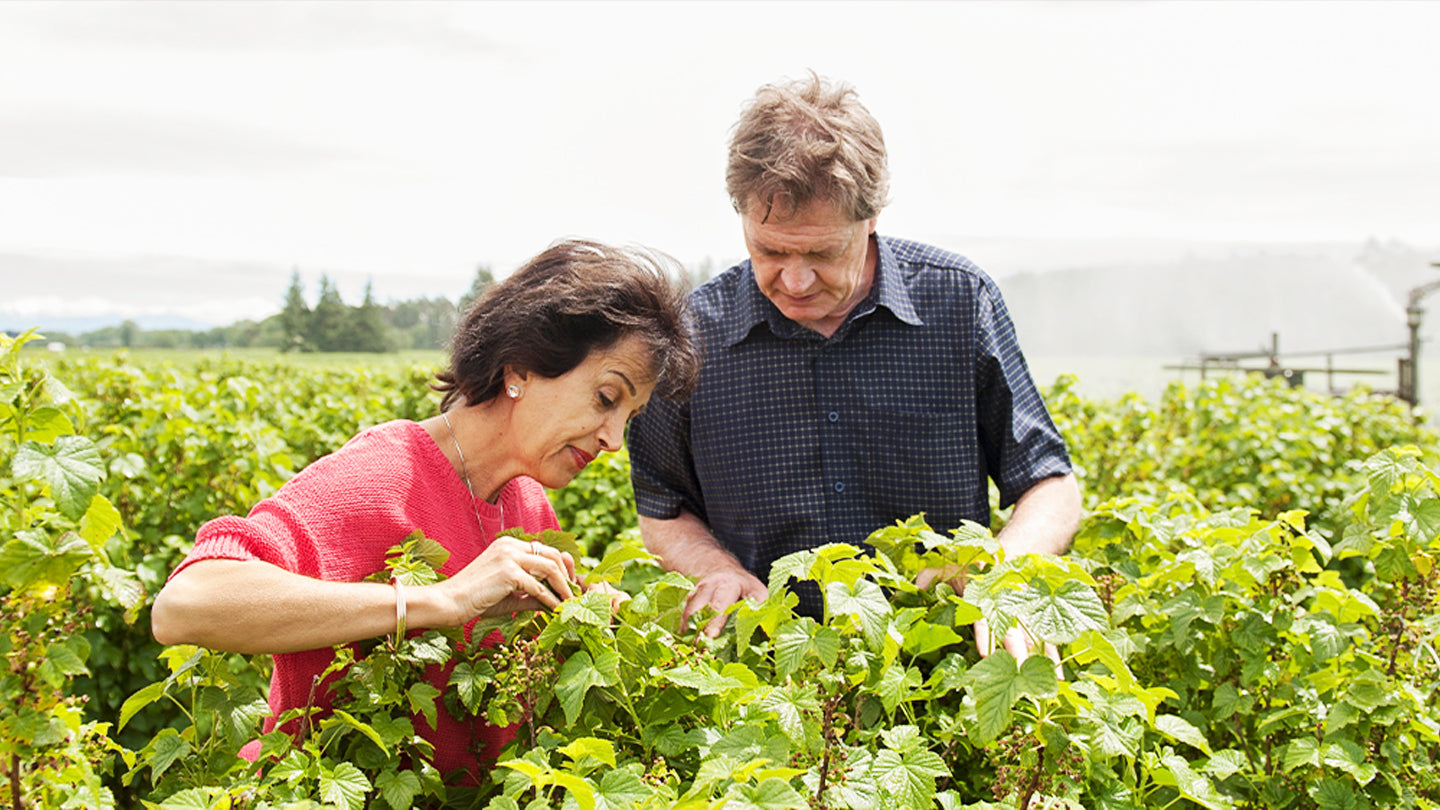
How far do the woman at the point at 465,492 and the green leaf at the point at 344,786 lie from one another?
8.5 inches

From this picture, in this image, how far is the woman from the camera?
5.43 ft

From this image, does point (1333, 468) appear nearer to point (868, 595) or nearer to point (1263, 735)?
point (1263, 735)

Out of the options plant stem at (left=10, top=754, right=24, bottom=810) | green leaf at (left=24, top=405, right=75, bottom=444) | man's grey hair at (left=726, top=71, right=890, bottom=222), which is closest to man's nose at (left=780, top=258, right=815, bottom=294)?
man's grey hair at (left=726, top=71, right=890, bottom=222)

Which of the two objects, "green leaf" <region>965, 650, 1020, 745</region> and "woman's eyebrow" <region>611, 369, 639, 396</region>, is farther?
"woman's eyebrow" <region>611, 369, 639, 396</region>

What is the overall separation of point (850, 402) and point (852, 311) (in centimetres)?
23

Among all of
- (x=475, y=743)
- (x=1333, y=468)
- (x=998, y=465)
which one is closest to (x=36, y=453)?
(x=475, y=743)

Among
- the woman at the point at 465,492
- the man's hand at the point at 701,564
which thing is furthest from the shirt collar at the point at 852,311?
the man's hand at the point at 701,564

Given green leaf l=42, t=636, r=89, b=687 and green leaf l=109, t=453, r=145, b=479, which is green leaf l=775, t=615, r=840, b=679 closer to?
green leaf l=42, t=636, r=89, b=687

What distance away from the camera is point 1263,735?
2.03 m

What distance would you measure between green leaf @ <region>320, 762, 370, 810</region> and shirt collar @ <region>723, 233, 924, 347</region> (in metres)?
1.52

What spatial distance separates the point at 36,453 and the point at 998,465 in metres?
2.08

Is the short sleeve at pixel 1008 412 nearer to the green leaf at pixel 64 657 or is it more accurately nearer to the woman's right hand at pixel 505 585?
the woman's right hand at pixel 505 585

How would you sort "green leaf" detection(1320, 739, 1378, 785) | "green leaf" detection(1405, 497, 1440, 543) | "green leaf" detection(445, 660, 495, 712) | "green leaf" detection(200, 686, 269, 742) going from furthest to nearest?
"green leaf" detection(1405, 497, 1440, 543) → "green leaf" detection(1320, 739, 1378, 785) → "green leaf" detection(200, 686, 269, 742) → "green leaf" detection(445, 660, 495, 712)

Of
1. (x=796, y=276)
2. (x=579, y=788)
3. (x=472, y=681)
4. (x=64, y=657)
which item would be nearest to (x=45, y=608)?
(x=64, y=657)
